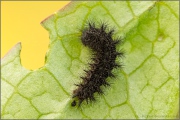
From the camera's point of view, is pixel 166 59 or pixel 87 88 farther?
pixel 166 59

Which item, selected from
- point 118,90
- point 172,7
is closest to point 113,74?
point 118,90

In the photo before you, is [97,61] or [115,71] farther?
[115,71]

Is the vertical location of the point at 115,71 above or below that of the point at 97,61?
below

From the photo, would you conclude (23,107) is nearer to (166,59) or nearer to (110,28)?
(110,28)
